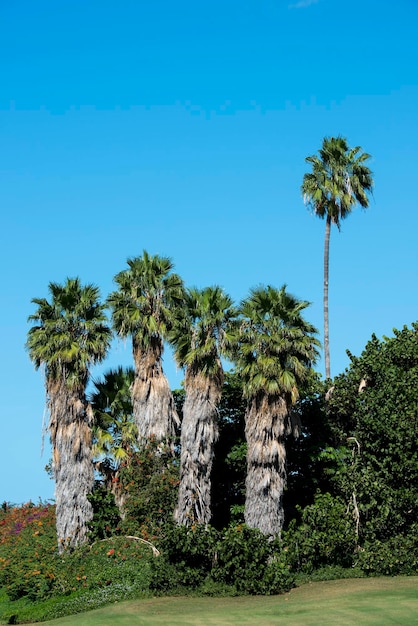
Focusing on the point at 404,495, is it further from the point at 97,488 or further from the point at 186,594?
the point at 97,488

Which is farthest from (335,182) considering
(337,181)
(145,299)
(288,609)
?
(288,609)

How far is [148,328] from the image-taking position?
37.3 m

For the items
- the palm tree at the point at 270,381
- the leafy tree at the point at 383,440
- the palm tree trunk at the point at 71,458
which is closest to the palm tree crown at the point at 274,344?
the palm tree at the point at 270,381

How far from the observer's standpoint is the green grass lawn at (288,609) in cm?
2291

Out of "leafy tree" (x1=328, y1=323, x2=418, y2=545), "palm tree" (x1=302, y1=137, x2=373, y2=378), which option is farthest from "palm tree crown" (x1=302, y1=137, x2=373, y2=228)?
"leafy tree" (x1=328, y1=323, x2=418, y2=545)

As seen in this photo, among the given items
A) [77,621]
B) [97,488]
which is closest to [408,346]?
[97,488]

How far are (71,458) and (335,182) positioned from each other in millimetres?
21071

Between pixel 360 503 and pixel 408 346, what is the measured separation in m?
6.05

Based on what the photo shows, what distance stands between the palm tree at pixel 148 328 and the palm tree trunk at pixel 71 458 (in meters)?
2.43

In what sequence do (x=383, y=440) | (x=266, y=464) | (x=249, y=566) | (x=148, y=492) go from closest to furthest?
(x=249, y=566) < (x=266, y=464) < (x=383, y=440) < (x=148, y=492)

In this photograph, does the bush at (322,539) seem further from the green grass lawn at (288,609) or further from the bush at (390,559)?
the green grass lawn at (288,609)

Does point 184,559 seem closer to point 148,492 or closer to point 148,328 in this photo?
point 148,492

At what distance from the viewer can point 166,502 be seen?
34812mm

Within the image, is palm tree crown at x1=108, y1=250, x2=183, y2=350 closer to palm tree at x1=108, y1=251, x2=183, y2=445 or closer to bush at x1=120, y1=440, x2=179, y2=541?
palm tree at x1=108, y1=251, x2=183, y2=445
